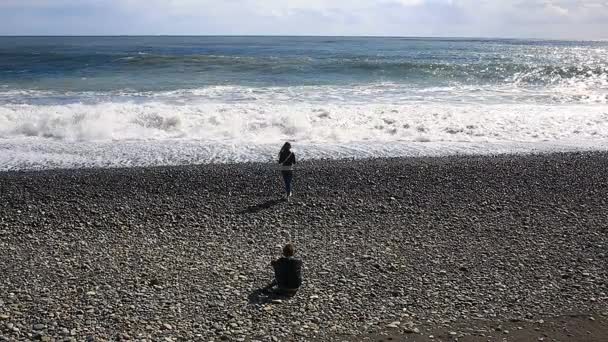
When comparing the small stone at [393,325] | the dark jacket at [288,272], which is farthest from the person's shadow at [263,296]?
the small stone at [393,325]

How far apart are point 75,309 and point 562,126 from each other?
17889mm

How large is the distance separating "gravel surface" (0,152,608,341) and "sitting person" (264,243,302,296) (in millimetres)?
230

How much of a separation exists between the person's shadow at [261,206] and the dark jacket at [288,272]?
339 cm

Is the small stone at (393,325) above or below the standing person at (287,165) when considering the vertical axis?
below

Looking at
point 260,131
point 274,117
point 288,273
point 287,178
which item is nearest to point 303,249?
point 288,273

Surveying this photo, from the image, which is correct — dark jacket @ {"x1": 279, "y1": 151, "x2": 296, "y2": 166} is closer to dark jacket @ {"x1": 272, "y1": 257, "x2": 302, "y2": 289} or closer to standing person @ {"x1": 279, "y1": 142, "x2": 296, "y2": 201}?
standing person @ {"x1": 279, "y1": 142, "x2": 296, "y2": 201}

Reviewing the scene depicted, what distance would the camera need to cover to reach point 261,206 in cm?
1106

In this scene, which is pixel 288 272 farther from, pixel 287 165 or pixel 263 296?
pixel 287 165

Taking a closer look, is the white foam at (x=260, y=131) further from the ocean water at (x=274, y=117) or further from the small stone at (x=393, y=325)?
the small stone at (x=393, y=325)

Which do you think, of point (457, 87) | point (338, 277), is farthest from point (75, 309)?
point (457, 87)

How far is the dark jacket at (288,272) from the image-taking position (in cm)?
734

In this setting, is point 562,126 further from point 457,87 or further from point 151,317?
point 151,317

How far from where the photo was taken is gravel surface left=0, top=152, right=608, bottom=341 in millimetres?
6828

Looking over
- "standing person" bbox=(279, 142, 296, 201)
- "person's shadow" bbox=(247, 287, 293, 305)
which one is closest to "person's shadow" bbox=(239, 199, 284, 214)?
"standing person" bbox=(279, 142, 296, 201)
